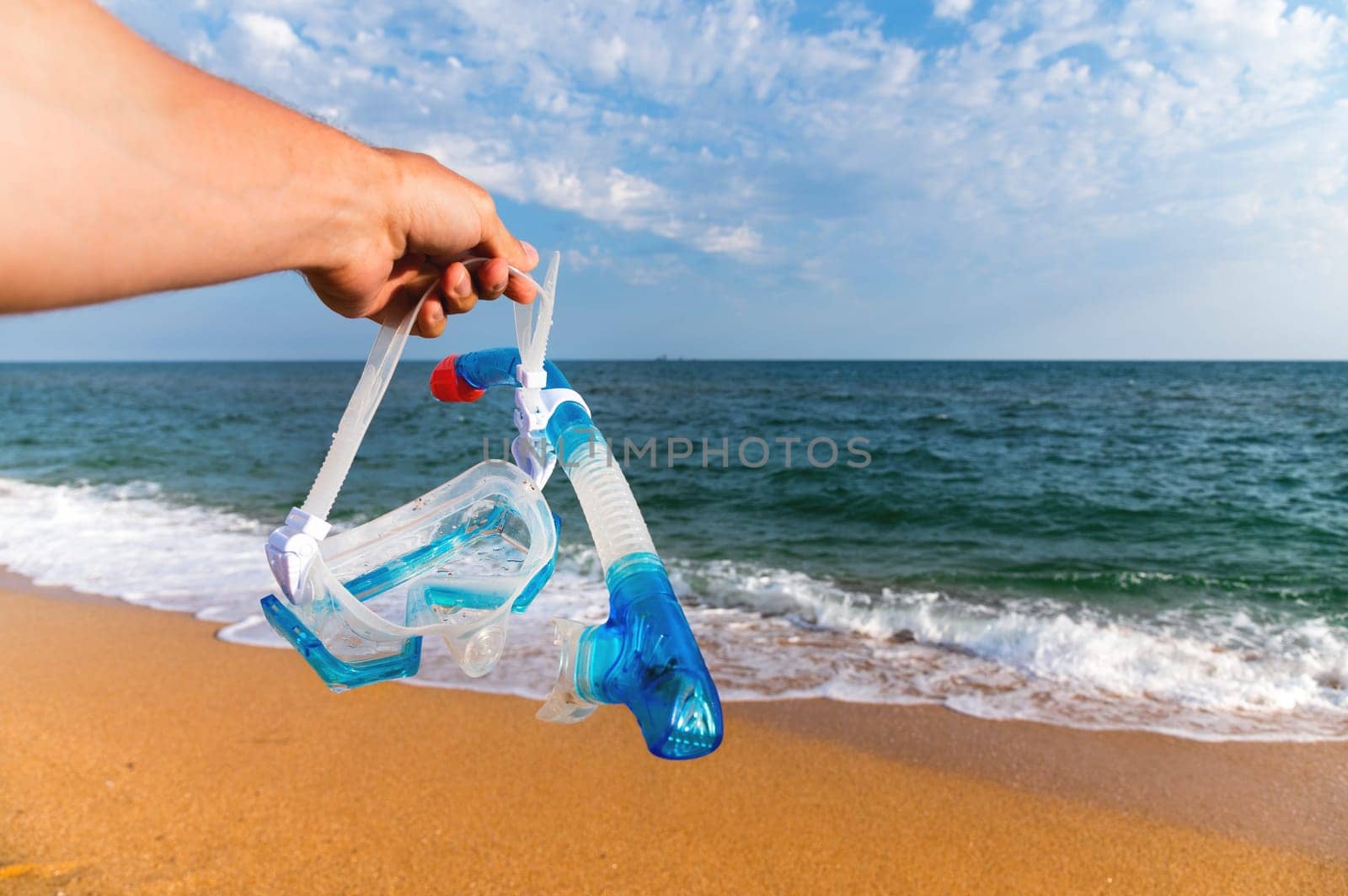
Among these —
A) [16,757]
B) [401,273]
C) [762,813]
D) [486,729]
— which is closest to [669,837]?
A: [762,813]

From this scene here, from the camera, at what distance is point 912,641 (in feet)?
18.5

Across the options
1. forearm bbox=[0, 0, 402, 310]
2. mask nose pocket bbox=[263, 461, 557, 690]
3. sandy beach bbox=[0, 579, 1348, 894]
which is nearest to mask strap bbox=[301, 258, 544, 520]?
mask nose pocket bbox=[263, 461, 557, 690]

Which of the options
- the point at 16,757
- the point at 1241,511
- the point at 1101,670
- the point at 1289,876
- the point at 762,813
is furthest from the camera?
the point at 1241,511

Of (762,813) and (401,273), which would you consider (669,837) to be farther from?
(401,273)

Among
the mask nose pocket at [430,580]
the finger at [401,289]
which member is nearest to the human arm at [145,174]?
the finger at [401,289]

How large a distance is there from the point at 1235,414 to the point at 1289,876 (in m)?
29.5

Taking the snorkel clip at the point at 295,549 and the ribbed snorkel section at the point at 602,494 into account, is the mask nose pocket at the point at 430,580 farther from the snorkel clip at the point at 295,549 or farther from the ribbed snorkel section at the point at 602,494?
the ribbed snorkel section at the point at 602,494

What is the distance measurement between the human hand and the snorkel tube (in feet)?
0.63

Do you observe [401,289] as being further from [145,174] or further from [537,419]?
[145,174]

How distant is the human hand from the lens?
109 centimetres

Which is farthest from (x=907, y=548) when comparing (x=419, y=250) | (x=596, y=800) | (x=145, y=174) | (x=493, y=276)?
(x=145, y=174)

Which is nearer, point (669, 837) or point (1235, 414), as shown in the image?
point (669, 837)

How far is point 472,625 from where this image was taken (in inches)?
49.1

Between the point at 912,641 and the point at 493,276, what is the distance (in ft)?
16.2
